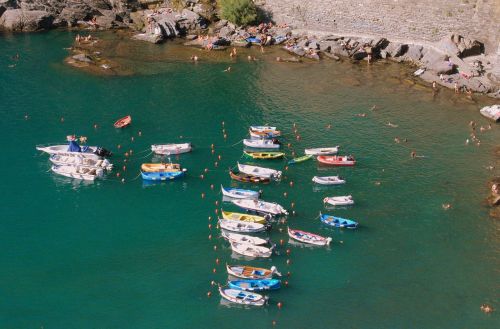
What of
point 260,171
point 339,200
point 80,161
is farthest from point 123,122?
point 339,200

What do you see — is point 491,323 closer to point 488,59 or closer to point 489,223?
point 489,223

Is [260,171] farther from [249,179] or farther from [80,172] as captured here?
[80,172]

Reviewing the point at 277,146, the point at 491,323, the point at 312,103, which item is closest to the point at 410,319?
the point at 491,323

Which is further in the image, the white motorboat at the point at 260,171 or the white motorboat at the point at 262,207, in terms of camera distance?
the white motorboat at the point at 260,171

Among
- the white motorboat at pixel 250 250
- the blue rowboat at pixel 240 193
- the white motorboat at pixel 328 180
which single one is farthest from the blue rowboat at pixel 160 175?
the white motorboat at pixel 328 180

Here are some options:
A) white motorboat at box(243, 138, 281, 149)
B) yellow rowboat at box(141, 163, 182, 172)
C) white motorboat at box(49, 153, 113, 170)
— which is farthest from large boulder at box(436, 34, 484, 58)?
white motorboat at box(49, 153, 113, 170)

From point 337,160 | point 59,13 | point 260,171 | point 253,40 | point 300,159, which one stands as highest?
point 59,13

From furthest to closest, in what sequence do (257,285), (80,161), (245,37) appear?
1. (245,37)
2. (80,161)
3. (257,285)

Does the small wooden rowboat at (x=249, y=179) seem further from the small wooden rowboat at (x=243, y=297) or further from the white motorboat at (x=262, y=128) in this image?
the small wooden rowboat at (x=243, y=297)
